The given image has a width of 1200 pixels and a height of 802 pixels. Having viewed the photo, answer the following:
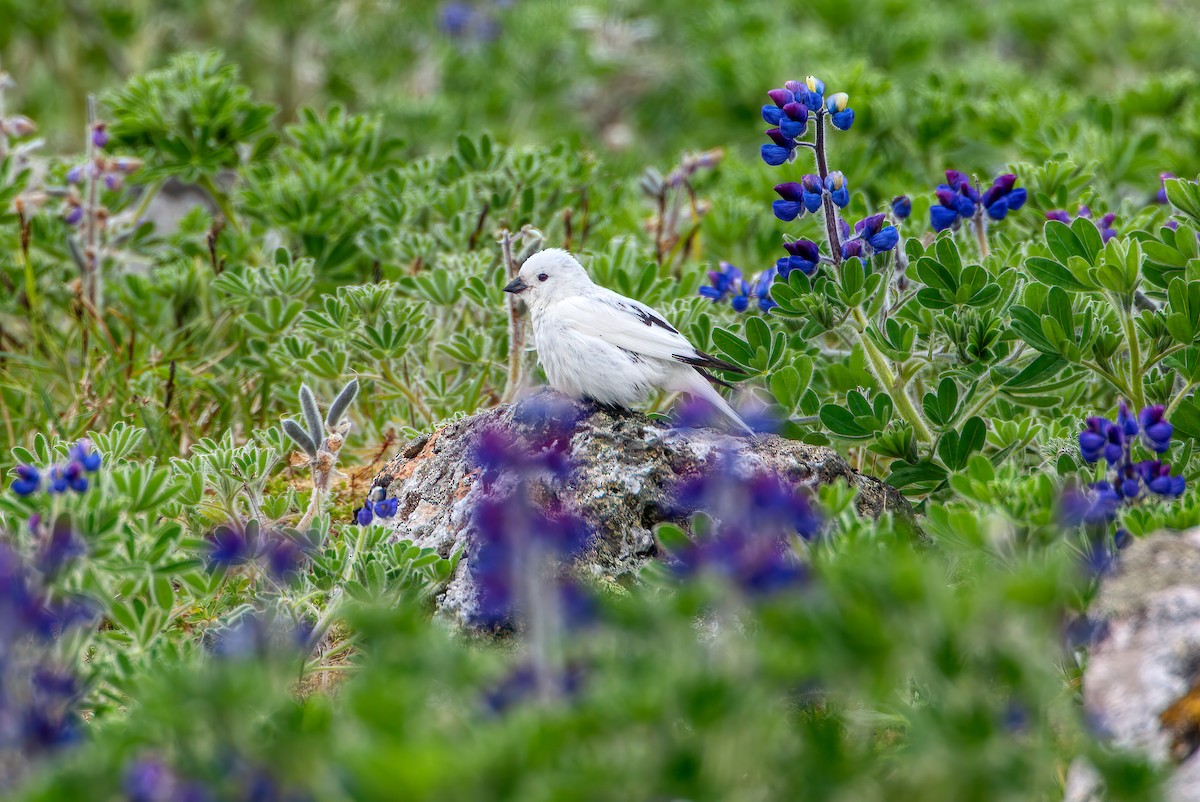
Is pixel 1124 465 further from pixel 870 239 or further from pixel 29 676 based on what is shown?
pixel 29 676

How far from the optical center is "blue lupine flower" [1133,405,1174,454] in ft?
10.9

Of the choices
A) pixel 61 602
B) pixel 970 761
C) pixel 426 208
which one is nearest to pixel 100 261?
pixel 426 208

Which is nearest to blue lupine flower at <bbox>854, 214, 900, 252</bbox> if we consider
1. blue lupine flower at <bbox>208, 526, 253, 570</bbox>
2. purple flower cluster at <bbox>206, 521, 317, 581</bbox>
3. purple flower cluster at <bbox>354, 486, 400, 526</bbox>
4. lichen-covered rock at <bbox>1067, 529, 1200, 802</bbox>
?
lichen-covered rock at <bbox>1067, 529, 1200, 802</bbox>

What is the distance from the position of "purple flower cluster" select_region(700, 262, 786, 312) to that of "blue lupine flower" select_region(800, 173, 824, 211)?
0.76m

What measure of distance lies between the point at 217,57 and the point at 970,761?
5.09 metres

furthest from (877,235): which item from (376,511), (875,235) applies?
(376,511)

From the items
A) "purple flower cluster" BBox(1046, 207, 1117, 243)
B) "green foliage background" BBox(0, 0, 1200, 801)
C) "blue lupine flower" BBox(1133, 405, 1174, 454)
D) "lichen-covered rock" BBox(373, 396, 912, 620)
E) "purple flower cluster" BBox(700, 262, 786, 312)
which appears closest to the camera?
"green foliage background" BBox(0, 0, 1200, 801)

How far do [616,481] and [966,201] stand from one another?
168 cm

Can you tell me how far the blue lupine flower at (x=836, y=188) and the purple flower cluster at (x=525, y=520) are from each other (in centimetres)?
99

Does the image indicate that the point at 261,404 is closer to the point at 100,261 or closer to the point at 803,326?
the point at 100,261

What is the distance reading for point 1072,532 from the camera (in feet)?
10.7

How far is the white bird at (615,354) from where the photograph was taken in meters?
4.07

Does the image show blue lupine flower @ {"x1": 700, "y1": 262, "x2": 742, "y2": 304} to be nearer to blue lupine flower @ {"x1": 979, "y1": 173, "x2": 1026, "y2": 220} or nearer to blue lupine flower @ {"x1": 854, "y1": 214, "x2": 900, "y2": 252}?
blue lupine flower @ {"x1": 979, "y1": 173, "x2": 1026, "y2": 220}

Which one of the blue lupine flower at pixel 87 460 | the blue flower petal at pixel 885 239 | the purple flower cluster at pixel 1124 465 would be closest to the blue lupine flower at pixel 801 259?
the blue flower petal at pixel 885 239
